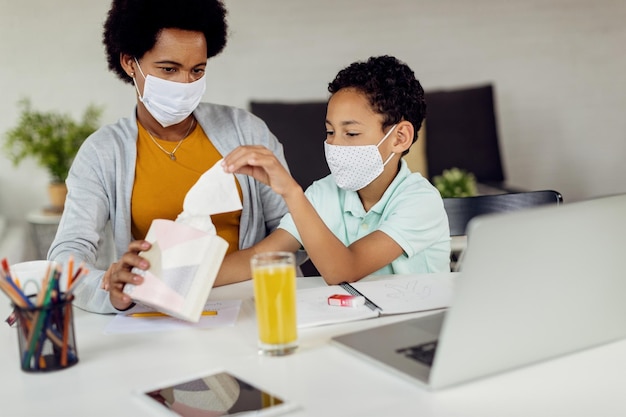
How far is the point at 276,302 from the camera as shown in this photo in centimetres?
111

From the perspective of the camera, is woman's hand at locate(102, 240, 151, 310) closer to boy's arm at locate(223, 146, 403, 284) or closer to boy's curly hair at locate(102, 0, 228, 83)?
boy's arm at locate(223, 146, 403, 284)

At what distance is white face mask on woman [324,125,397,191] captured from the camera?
1.75 m

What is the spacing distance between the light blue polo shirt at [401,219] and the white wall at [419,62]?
74.0 inches

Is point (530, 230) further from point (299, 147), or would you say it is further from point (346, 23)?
point (346, 23)

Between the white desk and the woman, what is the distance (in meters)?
0.56

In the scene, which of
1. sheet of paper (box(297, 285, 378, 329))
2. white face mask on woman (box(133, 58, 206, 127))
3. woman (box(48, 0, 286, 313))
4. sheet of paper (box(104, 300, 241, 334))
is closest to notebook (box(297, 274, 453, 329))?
sheet of paper (box(297, 285, 378, 329))

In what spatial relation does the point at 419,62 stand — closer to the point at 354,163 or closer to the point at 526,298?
the point at 354,163

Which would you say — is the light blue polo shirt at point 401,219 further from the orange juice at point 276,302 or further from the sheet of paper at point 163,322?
the orange juice at point 276,302

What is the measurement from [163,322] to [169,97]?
699 mm

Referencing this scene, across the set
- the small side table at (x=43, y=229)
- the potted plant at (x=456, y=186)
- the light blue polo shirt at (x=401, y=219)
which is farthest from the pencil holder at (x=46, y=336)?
the small side table at (x=43, y=229)

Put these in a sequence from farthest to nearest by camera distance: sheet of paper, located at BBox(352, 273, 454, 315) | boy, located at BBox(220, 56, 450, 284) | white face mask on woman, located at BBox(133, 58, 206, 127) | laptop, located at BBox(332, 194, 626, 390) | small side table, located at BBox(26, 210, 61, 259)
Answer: small side table, located at BBox(26, 210, 61, 259)
white face mask on woman, located at BBox(133, 58, 206, 127)
boy, located at BBox(220, 56, 450, 284)
sheet of paper, located at BBox(352, 273, 454, 315)
laptop, located at BBox(332, 194, 626, 390)

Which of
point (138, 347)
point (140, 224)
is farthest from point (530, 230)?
point (140, 224)

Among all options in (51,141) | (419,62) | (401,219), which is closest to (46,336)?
(401,219)

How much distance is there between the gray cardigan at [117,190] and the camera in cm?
169
